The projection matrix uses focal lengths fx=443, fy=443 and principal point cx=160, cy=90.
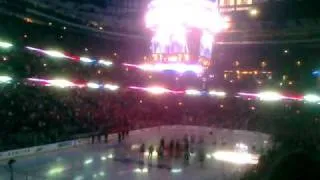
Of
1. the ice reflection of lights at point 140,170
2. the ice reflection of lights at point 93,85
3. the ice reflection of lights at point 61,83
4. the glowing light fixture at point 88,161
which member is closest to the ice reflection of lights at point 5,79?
the ice reflection of lights at point 61,83

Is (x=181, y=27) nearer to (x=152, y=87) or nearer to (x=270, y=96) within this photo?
(x=152, y=87)

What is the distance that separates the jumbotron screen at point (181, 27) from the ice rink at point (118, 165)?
8.31 meters

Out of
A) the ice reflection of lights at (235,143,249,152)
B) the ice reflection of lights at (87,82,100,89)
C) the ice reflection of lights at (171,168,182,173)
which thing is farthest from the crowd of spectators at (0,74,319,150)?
the ice reflection of lights at (171,168,182,173)

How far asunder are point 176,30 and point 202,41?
234 cm

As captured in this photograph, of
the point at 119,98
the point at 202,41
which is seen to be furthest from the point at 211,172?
the point at 119,98

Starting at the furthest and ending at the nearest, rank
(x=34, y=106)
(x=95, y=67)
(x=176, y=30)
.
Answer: (x=95, y=67) → (x=176, y=30) → (x=34, y=106)

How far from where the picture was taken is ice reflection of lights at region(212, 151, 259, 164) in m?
24.0

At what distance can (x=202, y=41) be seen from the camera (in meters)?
36.1

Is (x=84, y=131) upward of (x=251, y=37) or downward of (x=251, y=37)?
downward

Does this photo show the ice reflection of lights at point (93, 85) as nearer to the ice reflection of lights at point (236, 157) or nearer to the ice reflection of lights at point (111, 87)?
the ice reflection of lights at point (111, 87)

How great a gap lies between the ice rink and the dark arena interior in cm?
6

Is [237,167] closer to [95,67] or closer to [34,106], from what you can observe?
[34,106]

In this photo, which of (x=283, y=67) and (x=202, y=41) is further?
(x=283, y=67)

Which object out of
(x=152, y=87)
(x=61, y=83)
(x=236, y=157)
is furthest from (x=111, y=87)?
(x=236, y=157)
